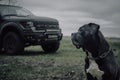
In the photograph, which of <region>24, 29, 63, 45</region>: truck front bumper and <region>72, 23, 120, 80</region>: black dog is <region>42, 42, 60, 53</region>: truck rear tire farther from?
<region>72, 23, 120, 80</region>: black dog

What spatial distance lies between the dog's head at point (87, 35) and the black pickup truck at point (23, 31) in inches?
328

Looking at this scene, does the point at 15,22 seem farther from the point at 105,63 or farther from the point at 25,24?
the point at 105,63

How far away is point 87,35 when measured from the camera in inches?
290

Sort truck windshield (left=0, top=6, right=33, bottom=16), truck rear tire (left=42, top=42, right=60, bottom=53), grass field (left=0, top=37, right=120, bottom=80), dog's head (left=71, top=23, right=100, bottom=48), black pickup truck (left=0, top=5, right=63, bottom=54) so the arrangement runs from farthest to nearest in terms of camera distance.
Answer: truck rear tire (left=42, top=42, right=60, bottom=53)
truck windshield (left=0, top=6, right=33, bottom=16)
black pickup truck (left=0, top=5, right=63, bottom=54)
grass field (left=0, top=37, right=120, bottom=80)
dog's head (left=71, top=23, right=100, bottom=48)

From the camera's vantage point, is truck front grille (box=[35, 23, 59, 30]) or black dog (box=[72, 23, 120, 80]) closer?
black dog (box=[72, 23, 120, 80])

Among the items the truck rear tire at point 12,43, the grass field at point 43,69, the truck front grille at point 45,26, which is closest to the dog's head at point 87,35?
the grass field at point 43,69

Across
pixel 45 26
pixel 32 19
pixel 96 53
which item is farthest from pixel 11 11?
pixel 96 53

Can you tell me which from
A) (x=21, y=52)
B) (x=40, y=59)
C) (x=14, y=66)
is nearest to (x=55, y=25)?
(x=21, y=52)

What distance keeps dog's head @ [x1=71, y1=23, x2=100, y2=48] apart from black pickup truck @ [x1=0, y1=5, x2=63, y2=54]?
8319 mm

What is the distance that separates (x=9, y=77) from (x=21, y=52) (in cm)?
520

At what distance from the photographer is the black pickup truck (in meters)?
15.8

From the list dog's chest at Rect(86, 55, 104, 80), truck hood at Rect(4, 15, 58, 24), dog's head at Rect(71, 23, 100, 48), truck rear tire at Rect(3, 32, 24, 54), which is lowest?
truck rear tire at Rect(3, 32, 24, 54)

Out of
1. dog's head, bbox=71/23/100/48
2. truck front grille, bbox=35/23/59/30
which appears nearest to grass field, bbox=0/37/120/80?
dog's head, bbox=71/23/100/48

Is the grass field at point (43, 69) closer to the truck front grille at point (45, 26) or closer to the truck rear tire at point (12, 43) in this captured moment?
the truck rear tire at point (12, 43)
